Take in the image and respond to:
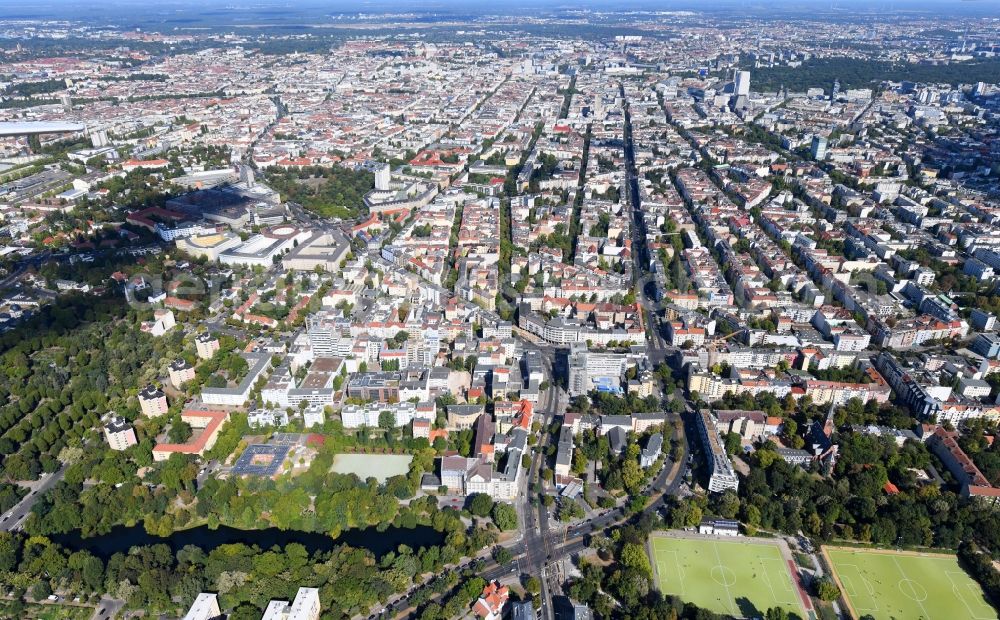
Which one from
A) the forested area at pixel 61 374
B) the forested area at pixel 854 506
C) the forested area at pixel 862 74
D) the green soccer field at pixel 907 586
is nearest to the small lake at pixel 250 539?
the forested area at pixel 61 374

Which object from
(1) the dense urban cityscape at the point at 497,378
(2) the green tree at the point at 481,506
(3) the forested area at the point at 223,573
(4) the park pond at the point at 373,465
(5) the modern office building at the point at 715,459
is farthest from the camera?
(4) the park pond at the point at 373,465

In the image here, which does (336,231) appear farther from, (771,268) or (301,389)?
(771,268)

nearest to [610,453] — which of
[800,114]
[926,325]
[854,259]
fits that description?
[926,325]

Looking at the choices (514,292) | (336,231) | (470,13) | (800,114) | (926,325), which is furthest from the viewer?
(470,13)

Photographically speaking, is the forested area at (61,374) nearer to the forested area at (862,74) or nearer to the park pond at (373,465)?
the park pond at (373,465)

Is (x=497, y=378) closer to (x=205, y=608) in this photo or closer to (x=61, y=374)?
(x=205, y=608)

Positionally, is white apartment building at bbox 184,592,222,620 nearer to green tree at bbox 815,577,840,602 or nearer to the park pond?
the park pond
